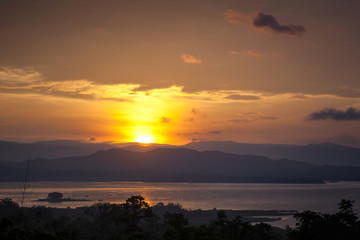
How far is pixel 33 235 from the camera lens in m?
23.5

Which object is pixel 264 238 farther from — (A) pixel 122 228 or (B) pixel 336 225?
(A) pixel 122 228

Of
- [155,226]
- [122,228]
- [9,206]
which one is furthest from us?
[9,206]

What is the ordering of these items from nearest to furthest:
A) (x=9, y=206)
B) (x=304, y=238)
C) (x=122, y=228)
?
(x=304, y=238), (x=122, y=228), (x=9, y=206)

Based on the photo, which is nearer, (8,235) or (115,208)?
(8,235)

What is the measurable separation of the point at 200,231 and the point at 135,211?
57.4 feet

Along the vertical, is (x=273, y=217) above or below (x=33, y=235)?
below

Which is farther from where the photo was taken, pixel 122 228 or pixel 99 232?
pixel 122 228

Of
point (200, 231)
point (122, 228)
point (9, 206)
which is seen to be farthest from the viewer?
point (9, 206)

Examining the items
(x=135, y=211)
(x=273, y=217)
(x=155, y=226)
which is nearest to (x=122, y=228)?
(x=135, y=211)

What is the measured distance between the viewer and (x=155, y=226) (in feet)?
151

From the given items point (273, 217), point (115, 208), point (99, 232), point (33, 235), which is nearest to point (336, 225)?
point (33, 235)

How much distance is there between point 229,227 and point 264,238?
3416 millimetres

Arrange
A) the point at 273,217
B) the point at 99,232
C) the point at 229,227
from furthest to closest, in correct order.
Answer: the point at 273,217 → the point at 99,232 → the point at 229,227

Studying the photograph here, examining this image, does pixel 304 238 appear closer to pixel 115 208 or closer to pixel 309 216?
pixel 309 216
